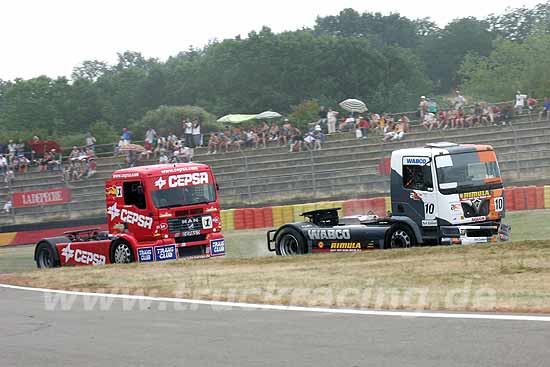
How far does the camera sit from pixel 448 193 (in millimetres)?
17000

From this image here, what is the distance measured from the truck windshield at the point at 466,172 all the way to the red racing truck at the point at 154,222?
5.80m

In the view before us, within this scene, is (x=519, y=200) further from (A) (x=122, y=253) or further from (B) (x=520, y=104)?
(A) (x=122, y=253)

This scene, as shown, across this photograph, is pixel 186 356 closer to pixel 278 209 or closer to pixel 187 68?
pixel 278 209

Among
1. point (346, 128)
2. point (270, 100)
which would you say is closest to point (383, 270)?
point (346, 128)

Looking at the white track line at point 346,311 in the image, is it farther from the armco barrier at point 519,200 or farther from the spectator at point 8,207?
the spectator at point 8,207

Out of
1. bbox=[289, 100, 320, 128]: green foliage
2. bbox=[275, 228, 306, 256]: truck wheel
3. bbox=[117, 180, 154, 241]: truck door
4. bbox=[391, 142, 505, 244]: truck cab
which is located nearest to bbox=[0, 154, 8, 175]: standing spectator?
bbox=[289, 100, 320, 128]: green foliage

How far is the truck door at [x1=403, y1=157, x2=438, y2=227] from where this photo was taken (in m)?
17.0

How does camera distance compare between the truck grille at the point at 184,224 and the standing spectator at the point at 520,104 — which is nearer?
the truck grille at the point at 184,224

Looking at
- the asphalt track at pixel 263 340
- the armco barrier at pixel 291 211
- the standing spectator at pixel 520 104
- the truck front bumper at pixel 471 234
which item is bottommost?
the asphalt track at pixel 263 340

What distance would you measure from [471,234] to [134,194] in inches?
298

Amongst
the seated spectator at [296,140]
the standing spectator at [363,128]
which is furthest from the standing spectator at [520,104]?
the seated spectator at [296,140]

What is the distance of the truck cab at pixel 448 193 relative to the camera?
16922mm

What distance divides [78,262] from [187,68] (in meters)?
69.5

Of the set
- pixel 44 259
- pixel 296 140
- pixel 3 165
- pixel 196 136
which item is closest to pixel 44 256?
pixel 44 259
